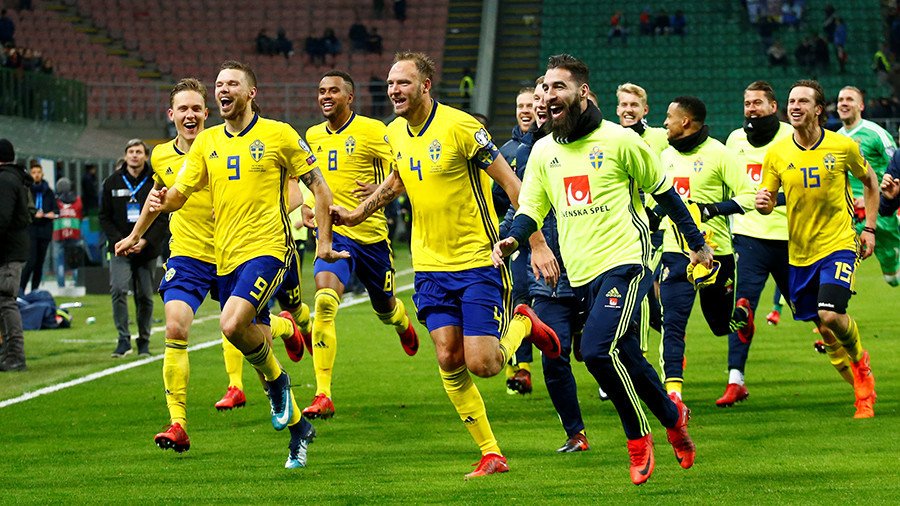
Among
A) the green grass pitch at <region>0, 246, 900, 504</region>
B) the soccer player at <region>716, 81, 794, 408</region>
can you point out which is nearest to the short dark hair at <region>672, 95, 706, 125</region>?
the soccer player at <region>716, 81, 794, 408</region>

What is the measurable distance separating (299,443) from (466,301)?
1.37 metres

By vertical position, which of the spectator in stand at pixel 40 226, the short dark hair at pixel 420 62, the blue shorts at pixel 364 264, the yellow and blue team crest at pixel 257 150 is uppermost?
the short dark hair at pixel 420 62

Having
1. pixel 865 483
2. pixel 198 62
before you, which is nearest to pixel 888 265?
pixel 865 483

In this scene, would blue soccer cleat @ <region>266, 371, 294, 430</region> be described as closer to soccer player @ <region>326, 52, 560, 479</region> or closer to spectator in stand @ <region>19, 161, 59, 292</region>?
soccer player @ <region>326, 52, 560, 479</region>

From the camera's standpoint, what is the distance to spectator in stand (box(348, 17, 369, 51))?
4347 cm

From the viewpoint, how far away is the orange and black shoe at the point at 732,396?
36.2 ft

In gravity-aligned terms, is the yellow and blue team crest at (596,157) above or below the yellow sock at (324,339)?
above

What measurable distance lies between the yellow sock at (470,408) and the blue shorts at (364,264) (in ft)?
9.55

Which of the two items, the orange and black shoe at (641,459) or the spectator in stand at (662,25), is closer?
the orange and black shoe at (641,459)

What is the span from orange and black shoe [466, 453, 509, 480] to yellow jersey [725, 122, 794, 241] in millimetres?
3611

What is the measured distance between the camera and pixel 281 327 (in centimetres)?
1088

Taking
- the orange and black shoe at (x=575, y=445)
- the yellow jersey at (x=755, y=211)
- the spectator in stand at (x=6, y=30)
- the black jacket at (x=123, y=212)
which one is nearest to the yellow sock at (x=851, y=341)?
the yellow jersey at (x=755, y=211)

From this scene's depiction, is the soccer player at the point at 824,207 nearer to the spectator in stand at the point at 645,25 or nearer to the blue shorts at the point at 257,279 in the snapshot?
the blue shorts at the point at 257,279

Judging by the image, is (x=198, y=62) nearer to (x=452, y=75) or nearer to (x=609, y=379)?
(x=452, y=75)
